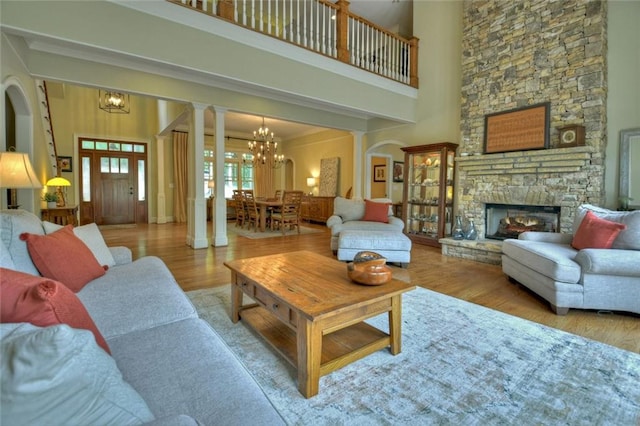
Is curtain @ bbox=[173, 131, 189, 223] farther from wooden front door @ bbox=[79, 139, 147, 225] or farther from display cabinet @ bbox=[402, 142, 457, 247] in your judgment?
display cabinet @ bbox=[402, 142, 457, 247]

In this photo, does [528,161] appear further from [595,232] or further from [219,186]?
[219,186]

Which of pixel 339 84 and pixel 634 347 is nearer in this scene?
pixel 634 347

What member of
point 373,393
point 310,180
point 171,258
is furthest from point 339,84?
point 310,180

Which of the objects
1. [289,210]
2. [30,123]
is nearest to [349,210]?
[289,210]

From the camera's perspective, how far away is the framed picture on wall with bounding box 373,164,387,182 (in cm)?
927

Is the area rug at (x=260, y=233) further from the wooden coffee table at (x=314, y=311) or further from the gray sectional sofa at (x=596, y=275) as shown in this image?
the gray sectional sofa at (x=596, y=275)

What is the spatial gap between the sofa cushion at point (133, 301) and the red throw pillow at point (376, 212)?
3.55 meters

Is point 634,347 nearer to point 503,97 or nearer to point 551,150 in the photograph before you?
point 551,150

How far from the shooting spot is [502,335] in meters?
2.29

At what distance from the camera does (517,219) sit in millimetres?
4938

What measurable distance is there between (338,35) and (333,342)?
4791 mm

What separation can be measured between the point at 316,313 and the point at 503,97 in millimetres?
5023

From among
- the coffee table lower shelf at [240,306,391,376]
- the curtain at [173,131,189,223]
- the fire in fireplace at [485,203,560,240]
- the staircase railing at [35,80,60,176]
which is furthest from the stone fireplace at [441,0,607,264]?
the curtain at [173,131,189,223]

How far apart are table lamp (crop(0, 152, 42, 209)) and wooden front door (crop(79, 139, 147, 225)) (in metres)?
6.69
